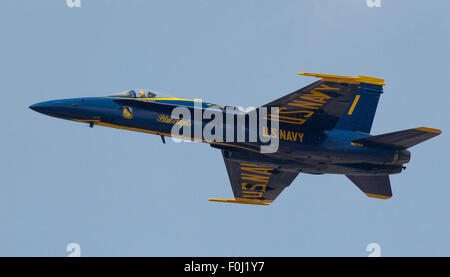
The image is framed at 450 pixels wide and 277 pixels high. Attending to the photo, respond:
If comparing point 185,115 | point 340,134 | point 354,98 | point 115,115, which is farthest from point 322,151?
point 115,115

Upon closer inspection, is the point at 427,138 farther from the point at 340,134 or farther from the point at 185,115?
the point at 185,115

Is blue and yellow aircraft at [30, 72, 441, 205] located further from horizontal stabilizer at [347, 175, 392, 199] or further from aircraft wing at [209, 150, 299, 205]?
aircraft wing at [209, 150, 299, 205]

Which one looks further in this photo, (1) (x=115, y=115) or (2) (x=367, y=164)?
(2) (x=367, y=164)

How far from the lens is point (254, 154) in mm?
33312

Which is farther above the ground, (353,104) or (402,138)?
(353,104)

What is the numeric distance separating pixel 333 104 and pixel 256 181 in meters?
7.46

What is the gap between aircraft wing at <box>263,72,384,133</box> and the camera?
30.9m

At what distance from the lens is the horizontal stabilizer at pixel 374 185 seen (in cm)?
3609

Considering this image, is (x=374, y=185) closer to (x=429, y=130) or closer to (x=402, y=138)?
(x=402, y=138)

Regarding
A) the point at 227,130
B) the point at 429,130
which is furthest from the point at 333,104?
the point at 227,130

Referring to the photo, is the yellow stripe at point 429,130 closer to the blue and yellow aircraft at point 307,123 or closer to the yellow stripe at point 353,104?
the blue and yellow aircraft at point 307,123

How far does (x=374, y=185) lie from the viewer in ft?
119

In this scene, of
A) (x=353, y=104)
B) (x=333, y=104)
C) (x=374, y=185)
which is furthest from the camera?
(x=374, y=185)

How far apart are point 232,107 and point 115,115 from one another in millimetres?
4952
